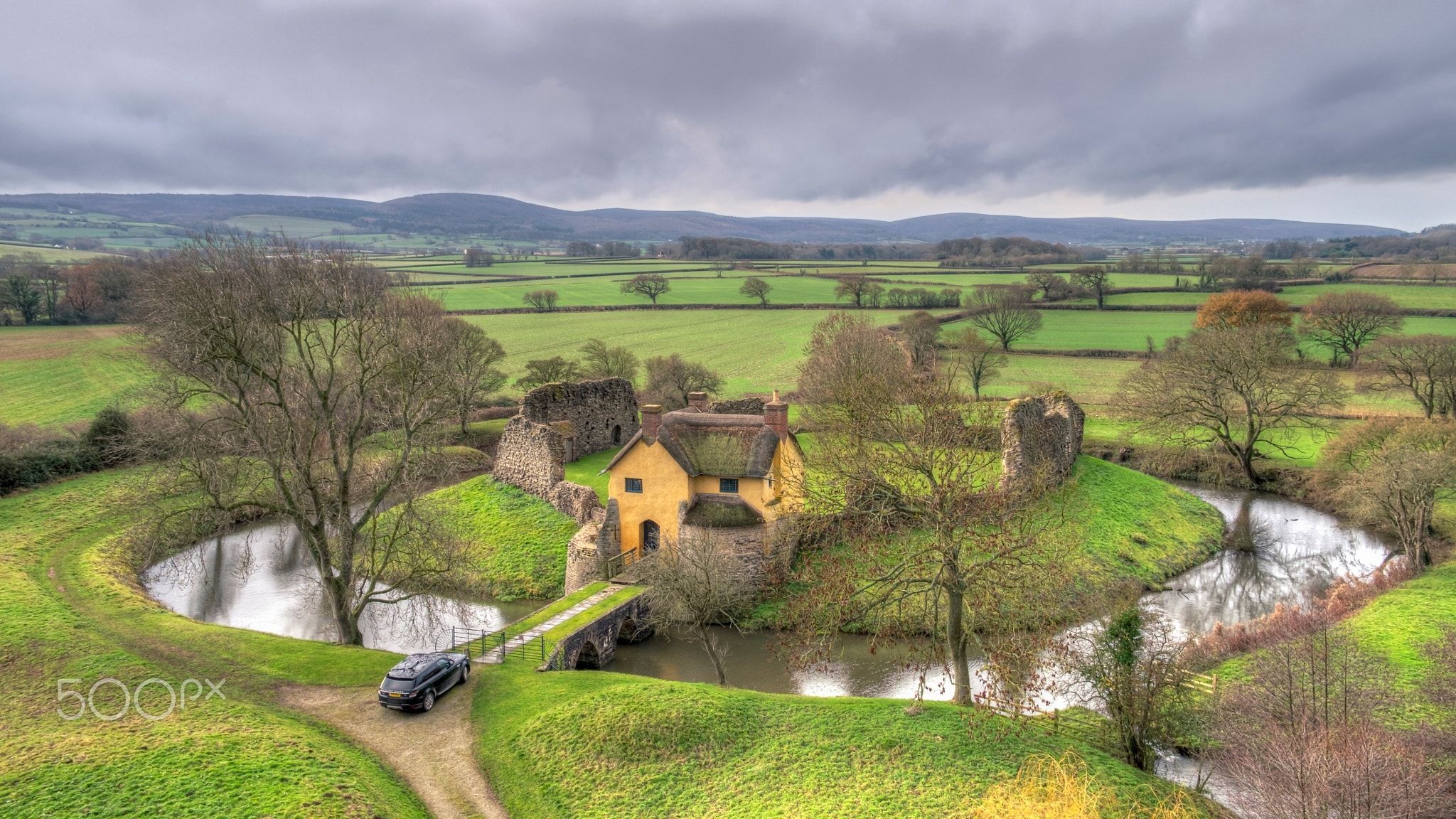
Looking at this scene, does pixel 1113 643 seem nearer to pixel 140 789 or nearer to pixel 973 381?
pixel 140 789

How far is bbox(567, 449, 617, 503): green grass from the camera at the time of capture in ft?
118

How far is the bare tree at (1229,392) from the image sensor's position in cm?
3931

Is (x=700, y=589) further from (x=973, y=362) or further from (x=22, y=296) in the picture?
(x=22, y=296)

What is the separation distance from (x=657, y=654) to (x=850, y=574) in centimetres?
1042

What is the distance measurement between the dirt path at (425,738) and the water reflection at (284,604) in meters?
4.39

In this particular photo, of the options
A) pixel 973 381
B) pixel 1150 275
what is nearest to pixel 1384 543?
pixel 973 381

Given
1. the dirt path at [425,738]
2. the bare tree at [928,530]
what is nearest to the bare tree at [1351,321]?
the bare tree at [928,530]

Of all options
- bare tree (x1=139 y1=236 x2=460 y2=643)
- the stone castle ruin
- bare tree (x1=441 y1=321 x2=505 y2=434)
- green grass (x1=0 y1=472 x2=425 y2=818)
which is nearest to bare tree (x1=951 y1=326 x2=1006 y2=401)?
the stone castle ruin

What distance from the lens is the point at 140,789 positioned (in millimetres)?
14305

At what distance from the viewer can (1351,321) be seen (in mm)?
57250

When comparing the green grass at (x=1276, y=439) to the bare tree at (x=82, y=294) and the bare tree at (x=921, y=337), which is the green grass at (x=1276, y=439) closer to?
the bare tree at (x=921, y=337)

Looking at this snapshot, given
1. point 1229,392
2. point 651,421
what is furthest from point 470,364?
point 1229,392

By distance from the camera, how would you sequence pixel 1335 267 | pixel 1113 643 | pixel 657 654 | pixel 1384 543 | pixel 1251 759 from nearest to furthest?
pixel 1251 759 < pixel 1113 643 < pixel 657 654 < pixel 1384 543 < pixel 1335 267

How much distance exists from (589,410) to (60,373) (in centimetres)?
4294
